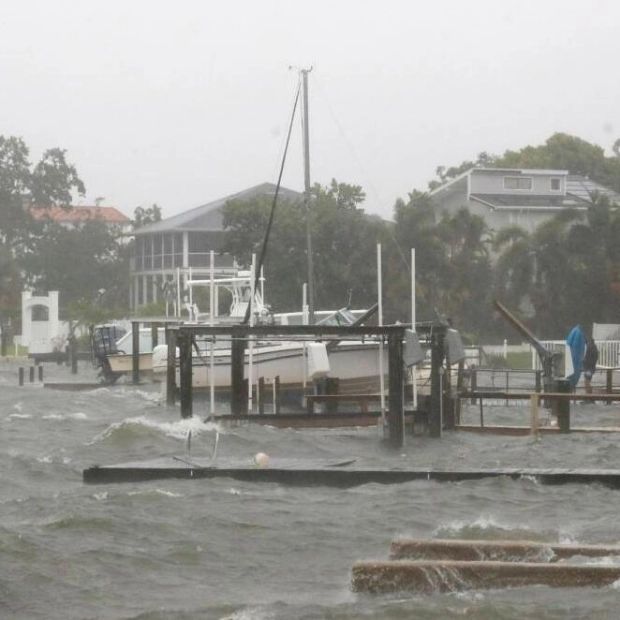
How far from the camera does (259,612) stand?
10.8m

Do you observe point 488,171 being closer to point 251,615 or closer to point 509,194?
point 509,194

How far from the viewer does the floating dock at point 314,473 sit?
51.7 ft

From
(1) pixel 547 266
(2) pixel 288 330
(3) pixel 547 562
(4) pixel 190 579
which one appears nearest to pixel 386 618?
(3) pixel 547 562

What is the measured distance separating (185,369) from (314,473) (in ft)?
22.7

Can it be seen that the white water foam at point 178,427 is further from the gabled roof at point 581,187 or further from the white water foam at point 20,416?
the gabled roof at point 581,187

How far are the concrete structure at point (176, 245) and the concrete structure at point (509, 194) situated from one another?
17.4 meters

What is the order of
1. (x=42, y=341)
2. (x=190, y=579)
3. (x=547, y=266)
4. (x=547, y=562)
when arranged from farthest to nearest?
(x=42, y=341)
(x=547, y=266)
(x=190, y=579)
(x=547, y=562)

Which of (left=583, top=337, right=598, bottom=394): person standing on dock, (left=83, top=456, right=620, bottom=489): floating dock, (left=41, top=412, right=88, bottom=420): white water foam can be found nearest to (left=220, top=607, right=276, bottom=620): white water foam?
(left=83, top=456, right=620, bottom=489): floating dock

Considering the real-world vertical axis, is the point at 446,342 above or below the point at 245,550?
above

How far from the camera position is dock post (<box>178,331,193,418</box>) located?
2244cm

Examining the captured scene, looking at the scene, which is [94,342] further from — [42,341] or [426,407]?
[426,407]

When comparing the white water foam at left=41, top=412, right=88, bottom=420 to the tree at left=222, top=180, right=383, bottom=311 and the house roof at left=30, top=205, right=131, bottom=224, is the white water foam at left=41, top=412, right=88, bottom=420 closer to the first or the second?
the tree at left=222, top=180, right=383, bottom=311

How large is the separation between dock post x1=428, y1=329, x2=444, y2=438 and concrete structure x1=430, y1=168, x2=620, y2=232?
133ft

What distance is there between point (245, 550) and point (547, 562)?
323 cm
